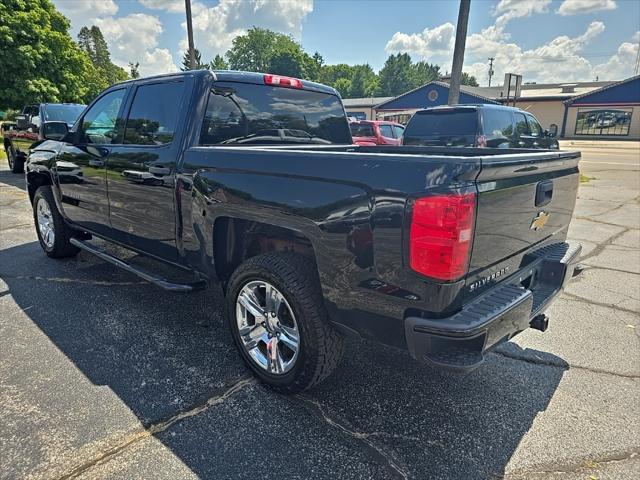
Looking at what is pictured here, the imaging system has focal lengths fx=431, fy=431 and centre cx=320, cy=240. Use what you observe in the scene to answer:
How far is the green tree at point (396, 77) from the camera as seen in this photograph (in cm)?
10890

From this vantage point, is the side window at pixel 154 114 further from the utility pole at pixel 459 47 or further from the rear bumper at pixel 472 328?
the utility pole at pixel 459 47

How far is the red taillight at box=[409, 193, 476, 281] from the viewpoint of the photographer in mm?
1918

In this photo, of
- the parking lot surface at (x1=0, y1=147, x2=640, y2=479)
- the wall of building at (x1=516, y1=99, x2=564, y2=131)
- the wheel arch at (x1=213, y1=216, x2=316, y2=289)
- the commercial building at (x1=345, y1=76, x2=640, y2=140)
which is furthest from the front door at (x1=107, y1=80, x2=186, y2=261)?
the wall of building at (x1=516, y1=99, x2=564, y2=131)

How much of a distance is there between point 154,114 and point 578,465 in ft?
12.2

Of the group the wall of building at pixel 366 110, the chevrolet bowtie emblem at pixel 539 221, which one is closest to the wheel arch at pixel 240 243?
the chevrolet bowtie emblem at pixel 539 221

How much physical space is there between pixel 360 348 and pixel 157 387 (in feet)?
4.94

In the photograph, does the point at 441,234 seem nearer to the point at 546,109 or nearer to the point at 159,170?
the point at 159,170

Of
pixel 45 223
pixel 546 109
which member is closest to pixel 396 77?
pixel 546 109

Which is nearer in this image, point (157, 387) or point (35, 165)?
point (157, 387)

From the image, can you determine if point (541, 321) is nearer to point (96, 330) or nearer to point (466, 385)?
point (466, 385)

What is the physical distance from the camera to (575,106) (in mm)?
43031

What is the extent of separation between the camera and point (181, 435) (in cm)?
239

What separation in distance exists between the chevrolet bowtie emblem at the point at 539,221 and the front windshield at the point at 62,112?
1092 cm

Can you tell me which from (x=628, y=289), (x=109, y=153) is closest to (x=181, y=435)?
(x=109, y=153)
